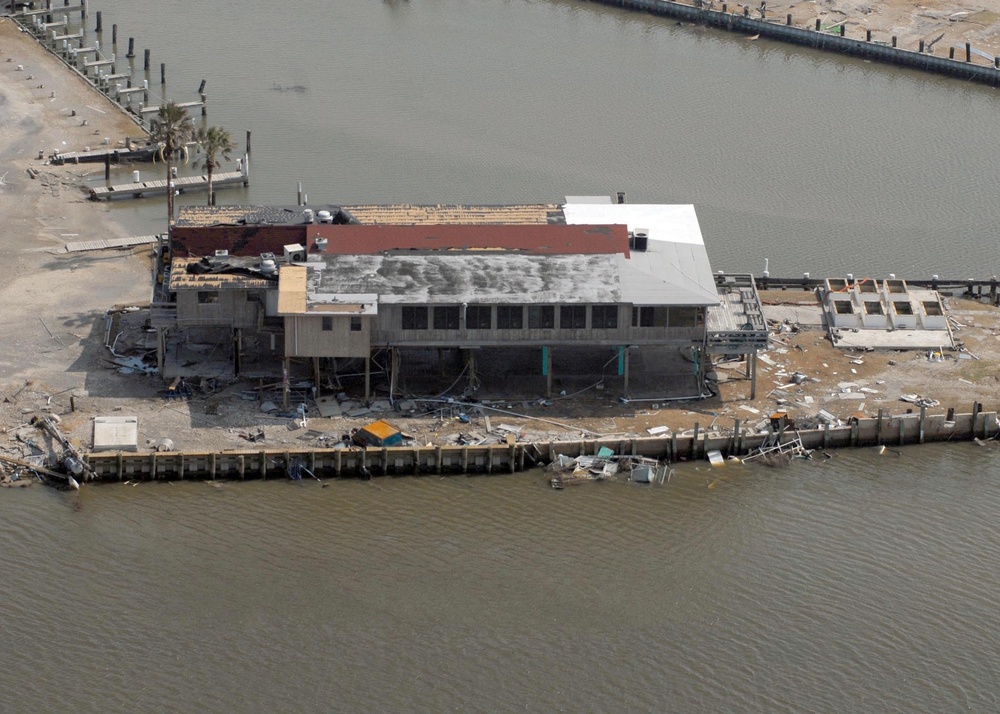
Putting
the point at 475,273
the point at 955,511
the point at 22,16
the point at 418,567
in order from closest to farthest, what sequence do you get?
the point at 418,567 < the point at 955,511 < the point at 475,273 < the point at 22,16

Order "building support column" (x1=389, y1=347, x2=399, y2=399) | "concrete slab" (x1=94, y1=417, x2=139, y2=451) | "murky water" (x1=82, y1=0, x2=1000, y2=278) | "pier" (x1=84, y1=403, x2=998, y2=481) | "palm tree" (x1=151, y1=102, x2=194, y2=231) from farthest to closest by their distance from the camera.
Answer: "murky water" (x1=82, y1=0, x2=1000, y2=278) → "palm tree" (x1=151, y1=102, x2=194, y2=231) → "building support column" (x1=389, y1=347, x2=399, y2=399) → "concrete slab" (x1=94, y1=417, x2=139, y2=451) → "pier" (x1=84, y1=403, x2=998, y2=481)

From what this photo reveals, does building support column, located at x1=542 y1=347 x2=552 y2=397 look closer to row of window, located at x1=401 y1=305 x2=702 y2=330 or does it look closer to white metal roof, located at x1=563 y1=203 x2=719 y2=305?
row of window, located at x1=401 y1=305 x2=702 y2=330

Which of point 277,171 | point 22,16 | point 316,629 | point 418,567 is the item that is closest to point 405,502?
point 418,567

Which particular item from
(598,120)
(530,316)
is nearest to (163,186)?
(598,120)

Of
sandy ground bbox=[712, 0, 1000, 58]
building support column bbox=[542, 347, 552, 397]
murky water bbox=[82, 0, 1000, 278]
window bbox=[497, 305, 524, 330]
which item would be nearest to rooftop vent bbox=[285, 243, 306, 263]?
window bbox=[497, 305, 524, 330]

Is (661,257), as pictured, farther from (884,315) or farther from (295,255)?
(295,255)

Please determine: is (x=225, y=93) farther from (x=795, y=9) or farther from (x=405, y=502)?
(x=405, y=502)
